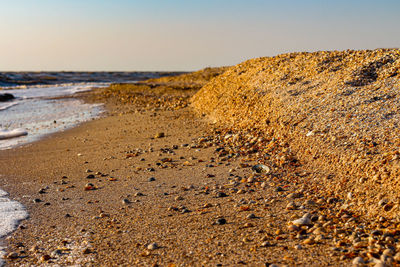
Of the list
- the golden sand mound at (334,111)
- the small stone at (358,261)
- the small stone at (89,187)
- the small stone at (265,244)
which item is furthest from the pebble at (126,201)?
the small stone at (358,261)

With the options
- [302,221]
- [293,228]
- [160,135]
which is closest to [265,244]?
[293,228]

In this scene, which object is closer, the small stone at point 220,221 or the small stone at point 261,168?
the small stone at point 220,221

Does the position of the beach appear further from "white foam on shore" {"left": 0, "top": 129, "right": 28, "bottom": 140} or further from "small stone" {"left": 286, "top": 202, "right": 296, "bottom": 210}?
"white foam on shore" {"left": 0, "top": 129, "right": 28, "bottom": 140}

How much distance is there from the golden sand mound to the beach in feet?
0.23

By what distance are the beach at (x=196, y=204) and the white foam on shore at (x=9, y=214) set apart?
100 millimetres

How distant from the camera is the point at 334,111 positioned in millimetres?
6000

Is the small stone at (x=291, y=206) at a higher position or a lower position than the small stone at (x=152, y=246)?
higher

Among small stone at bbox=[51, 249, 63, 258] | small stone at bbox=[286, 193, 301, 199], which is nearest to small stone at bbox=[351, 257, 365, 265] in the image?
small stone at bbox=[286, 193, 301, 199]

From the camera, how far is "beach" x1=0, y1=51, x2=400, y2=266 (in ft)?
10.5

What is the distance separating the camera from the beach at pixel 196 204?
3.19m

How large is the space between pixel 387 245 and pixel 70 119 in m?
11.8

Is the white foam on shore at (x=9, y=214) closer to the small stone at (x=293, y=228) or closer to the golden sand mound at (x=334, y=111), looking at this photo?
the small stone at (x=293, y=228)

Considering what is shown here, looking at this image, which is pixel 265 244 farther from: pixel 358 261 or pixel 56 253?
pixel 56 253

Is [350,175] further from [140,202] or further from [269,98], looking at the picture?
[269,98]
